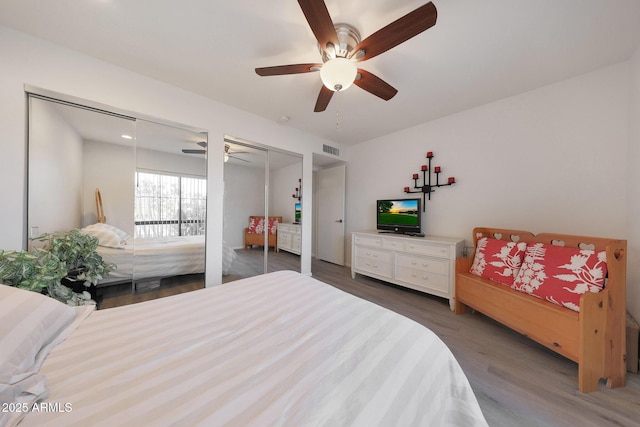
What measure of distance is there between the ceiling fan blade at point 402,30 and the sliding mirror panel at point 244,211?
2.02 metres

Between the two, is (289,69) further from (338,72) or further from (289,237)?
(289,237)

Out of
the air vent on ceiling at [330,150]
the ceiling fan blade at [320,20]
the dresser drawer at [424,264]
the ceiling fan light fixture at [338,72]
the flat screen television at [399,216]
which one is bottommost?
the dresser drawer at [424,264]

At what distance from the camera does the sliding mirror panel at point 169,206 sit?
91.4 inches

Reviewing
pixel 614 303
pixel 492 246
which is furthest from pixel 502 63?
pixel 614 303

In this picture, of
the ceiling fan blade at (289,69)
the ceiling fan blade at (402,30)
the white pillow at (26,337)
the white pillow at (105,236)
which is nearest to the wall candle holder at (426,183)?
the ceiling fan blade at (402,30)

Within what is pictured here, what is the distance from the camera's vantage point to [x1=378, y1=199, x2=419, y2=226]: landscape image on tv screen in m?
3.07

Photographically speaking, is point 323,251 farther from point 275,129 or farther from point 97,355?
point 97,355

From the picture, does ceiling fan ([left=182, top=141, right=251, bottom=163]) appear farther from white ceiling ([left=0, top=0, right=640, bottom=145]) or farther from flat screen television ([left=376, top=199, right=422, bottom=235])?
flat screen television ([left=376, top=199, right=422, bottom=235])

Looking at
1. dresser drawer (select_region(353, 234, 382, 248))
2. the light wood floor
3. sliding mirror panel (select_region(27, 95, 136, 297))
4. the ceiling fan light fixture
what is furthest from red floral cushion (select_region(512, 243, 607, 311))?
sliding mirror panel (select_region(27, 95, 136, 297))

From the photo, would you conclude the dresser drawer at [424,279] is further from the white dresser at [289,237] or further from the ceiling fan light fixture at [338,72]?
the ceiling fan light fixture at [338,72]

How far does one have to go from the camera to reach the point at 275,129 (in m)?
3.11

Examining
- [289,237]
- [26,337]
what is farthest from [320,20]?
[289,237]

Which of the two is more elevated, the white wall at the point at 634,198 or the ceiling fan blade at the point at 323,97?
the ceiling fan blade at the point at 323,97

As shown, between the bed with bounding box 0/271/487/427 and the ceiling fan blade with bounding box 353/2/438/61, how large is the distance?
165cm
